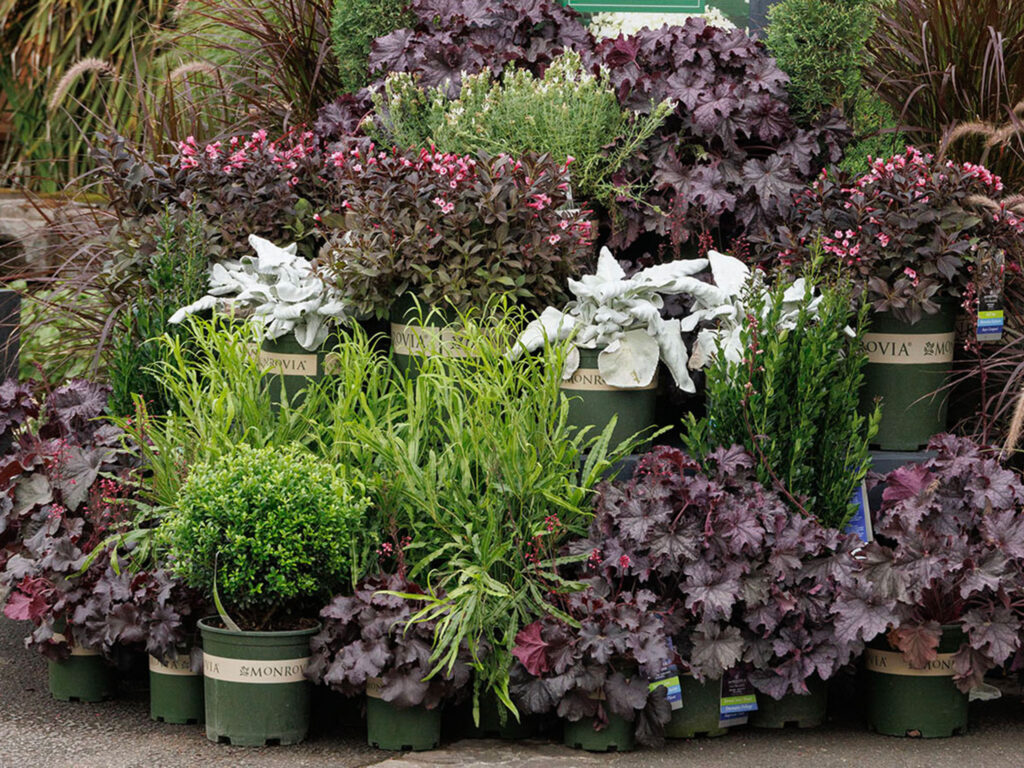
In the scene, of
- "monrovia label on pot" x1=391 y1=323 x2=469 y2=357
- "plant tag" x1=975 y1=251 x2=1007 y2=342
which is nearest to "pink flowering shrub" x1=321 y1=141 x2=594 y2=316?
"monrovia label on pot" x1=391 y1=323 x2=469 y2=357

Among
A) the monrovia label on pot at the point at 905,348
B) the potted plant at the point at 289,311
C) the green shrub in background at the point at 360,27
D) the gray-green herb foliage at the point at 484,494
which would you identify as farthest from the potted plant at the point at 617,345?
the green shrub in background at the point at 360,27

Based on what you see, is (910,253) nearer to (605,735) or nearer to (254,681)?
(605,735)

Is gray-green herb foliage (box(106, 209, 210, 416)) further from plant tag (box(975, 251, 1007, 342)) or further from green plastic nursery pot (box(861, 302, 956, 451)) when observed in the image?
plant tag (box(975, 251, 1007, 342))

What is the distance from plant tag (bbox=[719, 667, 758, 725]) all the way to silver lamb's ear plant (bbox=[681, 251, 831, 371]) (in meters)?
1.04

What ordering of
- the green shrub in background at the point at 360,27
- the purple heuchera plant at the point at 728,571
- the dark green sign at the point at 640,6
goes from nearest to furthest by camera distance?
the purple heuchera plant at the point at 728,571 → the green shrub in background at the point at 360,27 → the dark green sign at the point at 640,6

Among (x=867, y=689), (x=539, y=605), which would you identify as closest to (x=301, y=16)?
(x=539, y=605)

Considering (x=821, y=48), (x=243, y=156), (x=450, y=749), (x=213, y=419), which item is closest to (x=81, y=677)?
(x=213, y=419)

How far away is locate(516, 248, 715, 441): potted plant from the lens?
4.07 m

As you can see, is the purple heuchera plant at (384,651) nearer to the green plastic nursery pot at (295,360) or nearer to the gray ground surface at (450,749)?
the gray ground surface at (450,749)

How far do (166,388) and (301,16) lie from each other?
2.60 metres

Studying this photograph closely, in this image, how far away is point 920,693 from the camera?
362cm

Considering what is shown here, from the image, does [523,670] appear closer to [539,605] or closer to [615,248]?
[539,605]

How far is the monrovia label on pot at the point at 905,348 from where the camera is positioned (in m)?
4.22

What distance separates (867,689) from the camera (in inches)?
147
